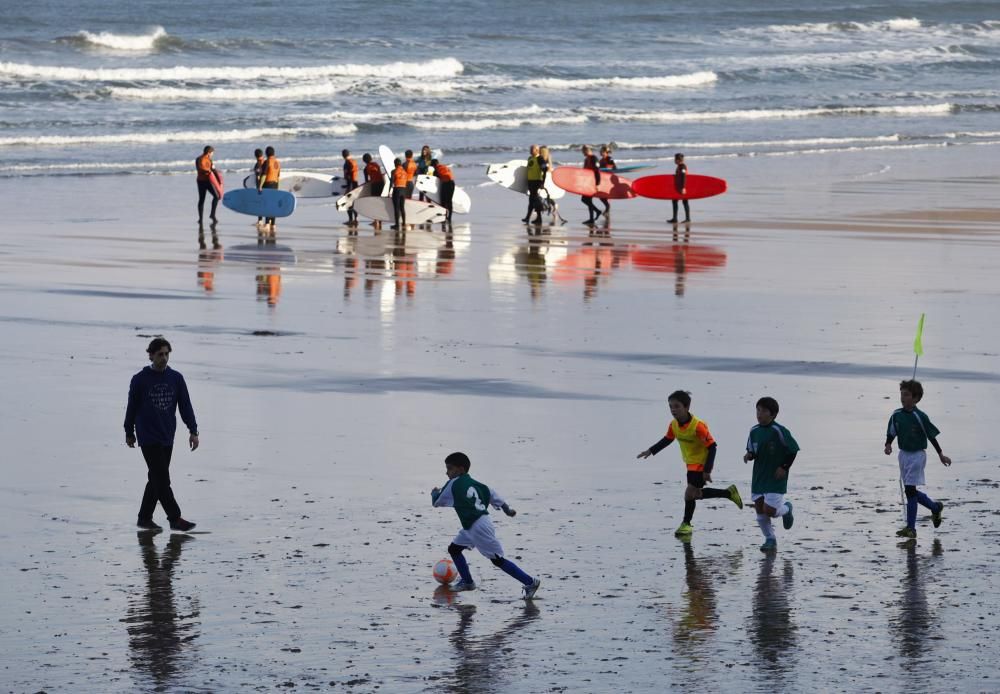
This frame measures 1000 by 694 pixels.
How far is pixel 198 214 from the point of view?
32469mm

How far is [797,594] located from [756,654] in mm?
1144

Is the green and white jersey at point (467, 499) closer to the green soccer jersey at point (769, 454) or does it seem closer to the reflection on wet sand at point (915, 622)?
the green soccer jersey at point (769, 454)

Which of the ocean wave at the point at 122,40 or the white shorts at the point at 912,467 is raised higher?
the ocean wave at the point at 122,40

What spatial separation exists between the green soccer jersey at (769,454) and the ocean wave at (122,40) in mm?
75265

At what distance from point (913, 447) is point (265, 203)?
2124cm

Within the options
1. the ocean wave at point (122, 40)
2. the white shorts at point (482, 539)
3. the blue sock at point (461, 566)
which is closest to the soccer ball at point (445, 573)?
the blue sock at point (461, 566)

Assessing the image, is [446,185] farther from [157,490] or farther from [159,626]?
[159,626]

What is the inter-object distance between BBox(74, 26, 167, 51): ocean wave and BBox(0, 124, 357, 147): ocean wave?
3023 centimetres

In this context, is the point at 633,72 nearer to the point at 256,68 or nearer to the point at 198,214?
the point at 256,68

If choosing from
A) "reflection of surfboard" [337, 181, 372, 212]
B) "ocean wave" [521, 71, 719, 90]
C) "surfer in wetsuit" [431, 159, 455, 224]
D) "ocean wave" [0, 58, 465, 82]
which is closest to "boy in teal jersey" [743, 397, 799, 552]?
"surfer in wetsuit" [431, 159, 455, 224]

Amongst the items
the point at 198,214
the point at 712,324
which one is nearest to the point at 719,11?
the point at 198,214

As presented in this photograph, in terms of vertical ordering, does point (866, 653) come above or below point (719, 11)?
below

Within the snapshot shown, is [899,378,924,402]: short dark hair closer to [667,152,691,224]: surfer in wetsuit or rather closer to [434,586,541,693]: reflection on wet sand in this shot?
[434,586,541,693]: reflection on wet sand

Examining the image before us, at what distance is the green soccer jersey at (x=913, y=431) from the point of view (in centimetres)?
1162
